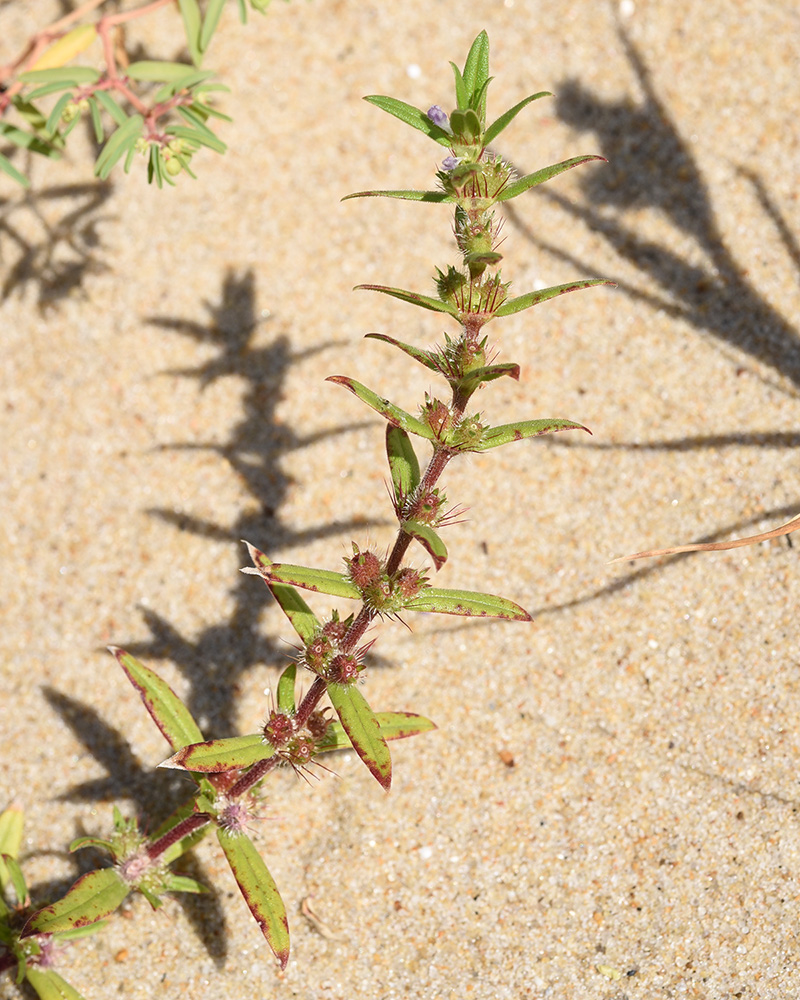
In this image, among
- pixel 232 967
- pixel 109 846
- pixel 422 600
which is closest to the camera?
pixel 422 600

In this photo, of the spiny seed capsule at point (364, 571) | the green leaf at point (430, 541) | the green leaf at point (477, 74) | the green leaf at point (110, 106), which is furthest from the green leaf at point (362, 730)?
the green leaf at point (110, 106)

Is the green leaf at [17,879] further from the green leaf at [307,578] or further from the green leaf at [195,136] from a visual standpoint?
the green leaf at [195,136]

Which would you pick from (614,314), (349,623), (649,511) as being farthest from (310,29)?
(349,623)

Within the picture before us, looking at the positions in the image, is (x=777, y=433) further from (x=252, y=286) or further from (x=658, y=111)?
(x=252, y=286)

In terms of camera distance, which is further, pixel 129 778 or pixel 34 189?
pixel 34 189

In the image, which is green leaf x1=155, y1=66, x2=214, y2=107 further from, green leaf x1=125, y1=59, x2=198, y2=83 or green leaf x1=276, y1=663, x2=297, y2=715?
green leaf x1=276, y1=663, x2=297, y2=715

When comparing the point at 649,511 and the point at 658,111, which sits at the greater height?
the point at 658,111
